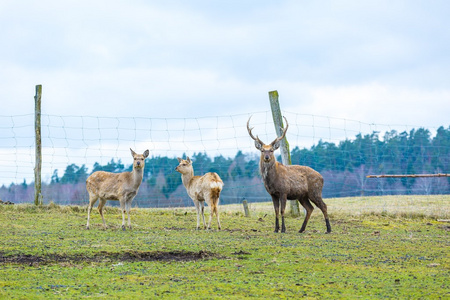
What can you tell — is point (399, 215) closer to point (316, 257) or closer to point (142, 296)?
point (316, 257)

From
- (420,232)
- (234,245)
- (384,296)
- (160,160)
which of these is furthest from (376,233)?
(160,160)

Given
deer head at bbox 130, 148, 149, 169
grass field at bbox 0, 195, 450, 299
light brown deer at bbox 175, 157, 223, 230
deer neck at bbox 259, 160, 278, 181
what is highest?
deer head at bbox 130, 148, 149, 169

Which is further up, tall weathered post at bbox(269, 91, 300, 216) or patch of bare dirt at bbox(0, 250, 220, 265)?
tall weathered post at bbox(269, 91, 300, 216)

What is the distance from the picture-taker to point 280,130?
18.0 meters

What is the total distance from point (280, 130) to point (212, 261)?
9291 mm

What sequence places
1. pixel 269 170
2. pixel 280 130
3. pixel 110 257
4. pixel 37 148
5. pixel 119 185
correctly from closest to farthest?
pixel 110 257, pixel 119 185, pixel 269 170, pixel 37 148, pixel 280 130

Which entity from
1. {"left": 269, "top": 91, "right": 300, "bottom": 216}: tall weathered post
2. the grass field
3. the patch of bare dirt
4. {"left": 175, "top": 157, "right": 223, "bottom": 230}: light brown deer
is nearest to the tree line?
{"left": 269, "top": 91, "right": 300, "bottom": 216}: tall weathered post

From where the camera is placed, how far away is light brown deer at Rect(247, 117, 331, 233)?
14.4m

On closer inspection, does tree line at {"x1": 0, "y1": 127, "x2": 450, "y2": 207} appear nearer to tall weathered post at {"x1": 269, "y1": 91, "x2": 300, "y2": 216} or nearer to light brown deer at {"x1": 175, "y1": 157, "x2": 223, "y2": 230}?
tall weathered post at {"x1": 269, "y1": 91, "x2": 300, "y2": 216}

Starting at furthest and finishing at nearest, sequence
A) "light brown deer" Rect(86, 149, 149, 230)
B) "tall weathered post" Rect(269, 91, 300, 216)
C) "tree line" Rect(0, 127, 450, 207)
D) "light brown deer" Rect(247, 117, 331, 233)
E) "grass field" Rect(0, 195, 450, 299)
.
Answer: "tree line" Rect(0, 127, 450, 207) < "tall weathered post" Rect(269, 91, 300, 216) < "light brown deer" Rect(247, 117, 331, 233) < "light brown deer" Rect(86, 149, 149, 230) < "grass field" Rect(0, 195, 450, 299)

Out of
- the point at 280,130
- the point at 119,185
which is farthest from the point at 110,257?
the point at 280,130

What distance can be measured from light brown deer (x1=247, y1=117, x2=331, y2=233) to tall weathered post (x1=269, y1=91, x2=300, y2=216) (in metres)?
2.87

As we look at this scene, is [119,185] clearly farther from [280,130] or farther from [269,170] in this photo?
[280,130]

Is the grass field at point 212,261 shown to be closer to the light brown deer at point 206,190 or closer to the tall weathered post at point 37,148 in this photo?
the light brown deer at point 206,190
